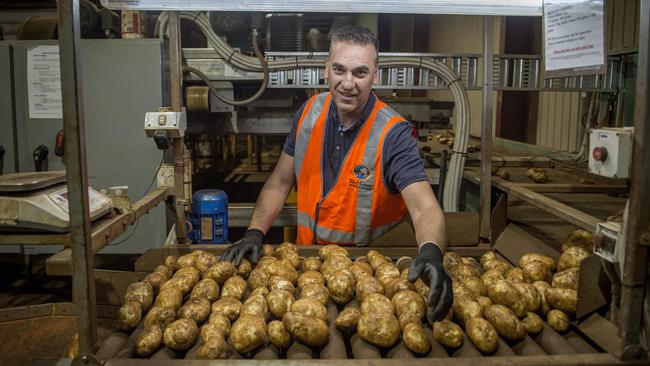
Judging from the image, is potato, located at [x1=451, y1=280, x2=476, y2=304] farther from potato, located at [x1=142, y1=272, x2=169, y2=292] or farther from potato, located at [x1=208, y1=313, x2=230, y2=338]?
potato, located at [x1=142, y1=272, x2=169, y2=292]

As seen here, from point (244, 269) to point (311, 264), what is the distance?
0.86 feet

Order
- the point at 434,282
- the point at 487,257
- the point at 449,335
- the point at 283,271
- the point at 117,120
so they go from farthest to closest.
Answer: the point at 117,120 < the point at 487,257 < the point at 283,271 < the point at 434,282 < the point at 449,335

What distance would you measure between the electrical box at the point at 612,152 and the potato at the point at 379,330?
2.25 ft

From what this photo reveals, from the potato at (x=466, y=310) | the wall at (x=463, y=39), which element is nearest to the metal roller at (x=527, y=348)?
the potato at (x=466, y=310)

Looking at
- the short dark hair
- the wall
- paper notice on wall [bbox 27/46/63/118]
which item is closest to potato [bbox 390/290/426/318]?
the short dark hair

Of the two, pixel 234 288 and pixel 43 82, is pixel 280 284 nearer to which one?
pixel 234 288

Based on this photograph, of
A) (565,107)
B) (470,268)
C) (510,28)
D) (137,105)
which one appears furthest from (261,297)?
(510,28)

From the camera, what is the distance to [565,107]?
6457mm

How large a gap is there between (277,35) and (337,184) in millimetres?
2104

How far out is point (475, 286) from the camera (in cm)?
179

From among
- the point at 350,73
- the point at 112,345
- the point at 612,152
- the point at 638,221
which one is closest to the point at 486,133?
the point at 350,73

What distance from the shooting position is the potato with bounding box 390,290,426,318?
160cm

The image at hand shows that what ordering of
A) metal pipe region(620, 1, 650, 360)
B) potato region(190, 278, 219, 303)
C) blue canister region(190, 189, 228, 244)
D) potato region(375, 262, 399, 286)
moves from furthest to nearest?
1. blue canister region(190, 189, 228, 244)
2. potato region(375, 262, 399, 286)
3. potato region(190, 278, 219, 303)
4. metal pipe region(620, 1, 650, 360)

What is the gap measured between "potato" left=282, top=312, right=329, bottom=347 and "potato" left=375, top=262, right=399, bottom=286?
16.5 inches
